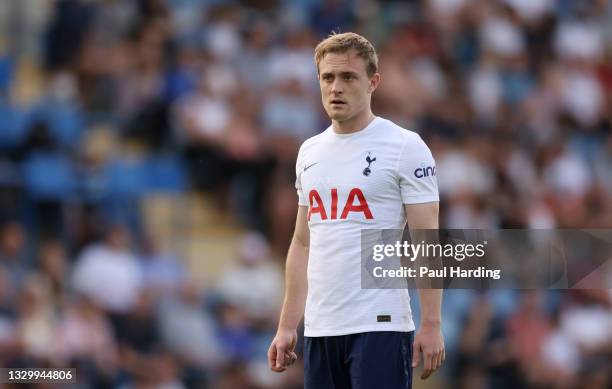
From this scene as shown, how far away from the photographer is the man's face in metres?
5.52

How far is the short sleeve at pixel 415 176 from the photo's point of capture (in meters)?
5.44

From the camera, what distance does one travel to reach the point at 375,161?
548 centimetres

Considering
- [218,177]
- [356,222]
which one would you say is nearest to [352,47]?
[356,222]

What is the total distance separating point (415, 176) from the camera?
545cm

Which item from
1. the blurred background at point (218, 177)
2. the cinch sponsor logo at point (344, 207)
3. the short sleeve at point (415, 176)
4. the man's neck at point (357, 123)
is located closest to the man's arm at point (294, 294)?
the cinch sponsor logo at point (344, 207)

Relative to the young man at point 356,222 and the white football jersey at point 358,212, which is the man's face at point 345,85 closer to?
the young man at point 356,222

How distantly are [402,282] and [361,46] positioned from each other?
1.04m

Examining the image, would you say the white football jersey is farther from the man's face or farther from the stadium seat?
the stadium seat

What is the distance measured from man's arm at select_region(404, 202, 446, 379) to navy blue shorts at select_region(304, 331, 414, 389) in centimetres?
8

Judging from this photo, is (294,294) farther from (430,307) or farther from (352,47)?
(352,47)

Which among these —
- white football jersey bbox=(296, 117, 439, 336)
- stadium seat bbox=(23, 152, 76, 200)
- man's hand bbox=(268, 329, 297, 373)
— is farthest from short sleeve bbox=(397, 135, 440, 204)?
stadium seat bbox=(23, 152, 76, 200)

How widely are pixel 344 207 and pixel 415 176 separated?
13.2 inches

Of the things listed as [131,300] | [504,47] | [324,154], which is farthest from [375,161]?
[504,47]

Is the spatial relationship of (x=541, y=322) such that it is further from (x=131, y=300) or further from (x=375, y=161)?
(x=375, y=161)
